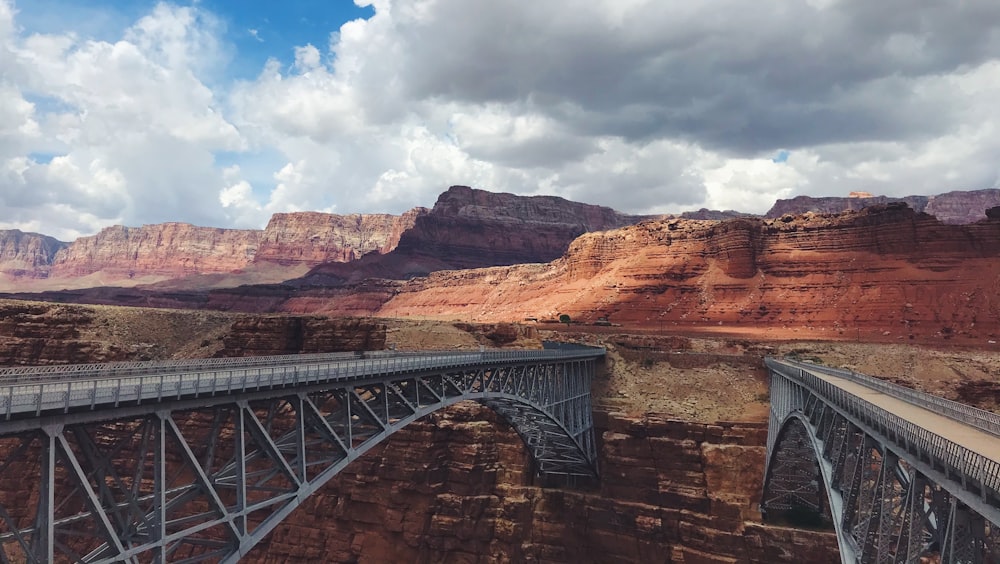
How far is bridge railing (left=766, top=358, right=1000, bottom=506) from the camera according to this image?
11234 millimetres

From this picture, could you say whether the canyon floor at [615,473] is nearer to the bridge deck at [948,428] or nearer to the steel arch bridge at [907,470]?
the steel arch bridge at [907,470]

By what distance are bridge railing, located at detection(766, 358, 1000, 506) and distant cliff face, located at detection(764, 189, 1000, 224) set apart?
170 metres

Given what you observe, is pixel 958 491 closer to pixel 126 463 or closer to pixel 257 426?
pixel 257 426

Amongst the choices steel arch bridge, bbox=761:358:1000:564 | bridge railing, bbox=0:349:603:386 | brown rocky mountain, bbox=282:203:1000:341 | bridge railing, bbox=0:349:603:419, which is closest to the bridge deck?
steel arch bridge, bbox=761:358:1000:564

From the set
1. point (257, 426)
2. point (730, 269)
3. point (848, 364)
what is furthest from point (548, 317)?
point (257, 426)

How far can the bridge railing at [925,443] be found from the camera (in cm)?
1123

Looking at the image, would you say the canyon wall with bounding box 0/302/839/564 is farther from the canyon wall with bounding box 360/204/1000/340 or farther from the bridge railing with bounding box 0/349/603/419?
the canyon wall with bounding box 360/204/1000/340

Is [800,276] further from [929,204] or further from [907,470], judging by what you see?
[929,204]

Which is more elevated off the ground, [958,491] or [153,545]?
[958,491]

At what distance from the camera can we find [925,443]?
13.6 metres

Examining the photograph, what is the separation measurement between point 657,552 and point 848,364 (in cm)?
2793

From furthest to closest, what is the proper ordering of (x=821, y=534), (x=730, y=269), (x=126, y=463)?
(x=730, y=269), (x=126, y=463), (x=821, y=534)

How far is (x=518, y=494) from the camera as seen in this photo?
46156 mm

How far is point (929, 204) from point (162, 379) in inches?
8685
